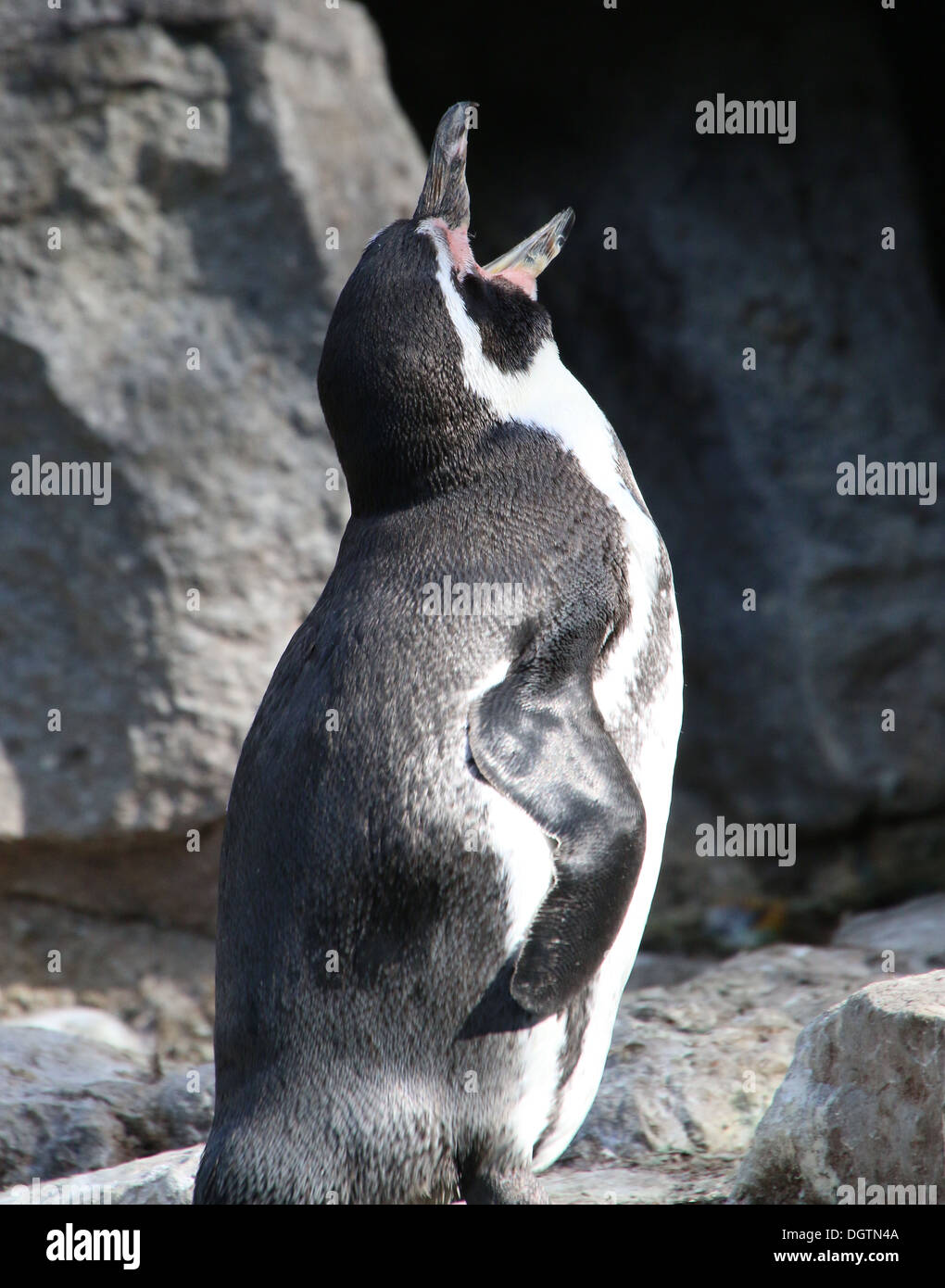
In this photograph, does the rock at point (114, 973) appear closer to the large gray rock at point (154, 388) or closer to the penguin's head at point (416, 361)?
the large gray rock at point (154, 388)

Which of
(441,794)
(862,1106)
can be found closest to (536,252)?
(441,794)

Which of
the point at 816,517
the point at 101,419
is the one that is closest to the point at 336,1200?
the point at 101,419

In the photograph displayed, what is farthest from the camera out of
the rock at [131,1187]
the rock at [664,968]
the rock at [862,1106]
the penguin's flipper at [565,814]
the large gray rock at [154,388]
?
the rock at [664,968]

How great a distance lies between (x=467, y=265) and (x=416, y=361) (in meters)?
0.20

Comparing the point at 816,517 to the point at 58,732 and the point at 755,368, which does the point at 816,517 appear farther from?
the point at 58,732

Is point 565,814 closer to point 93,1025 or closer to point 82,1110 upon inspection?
point 82,1110

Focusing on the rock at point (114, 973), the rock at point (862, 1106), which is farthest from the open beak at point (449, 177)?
the rock at point (114, 973)

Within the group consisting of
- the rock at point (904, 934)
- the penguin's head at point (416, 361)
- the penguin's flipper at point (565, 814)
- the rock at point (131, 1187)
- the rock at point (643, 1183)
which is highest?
the penguin's head at point (416, 361)

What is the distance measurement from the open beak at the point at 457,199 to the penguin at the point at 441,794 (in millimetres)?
114

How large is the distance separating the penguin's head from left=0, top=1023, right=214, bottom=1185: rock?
133 centimetres

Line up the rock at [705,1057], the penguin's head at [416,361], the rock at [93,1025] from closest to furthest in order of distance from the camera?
the penguin's head at [416,361], the rock at [705,1057], the rock at [93,1025]

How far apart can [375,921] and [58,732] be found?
2.25 m

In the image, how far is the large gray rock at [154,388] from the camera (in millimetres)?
3857

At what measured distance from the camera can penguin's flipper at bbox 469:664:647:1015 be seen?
1.81m
